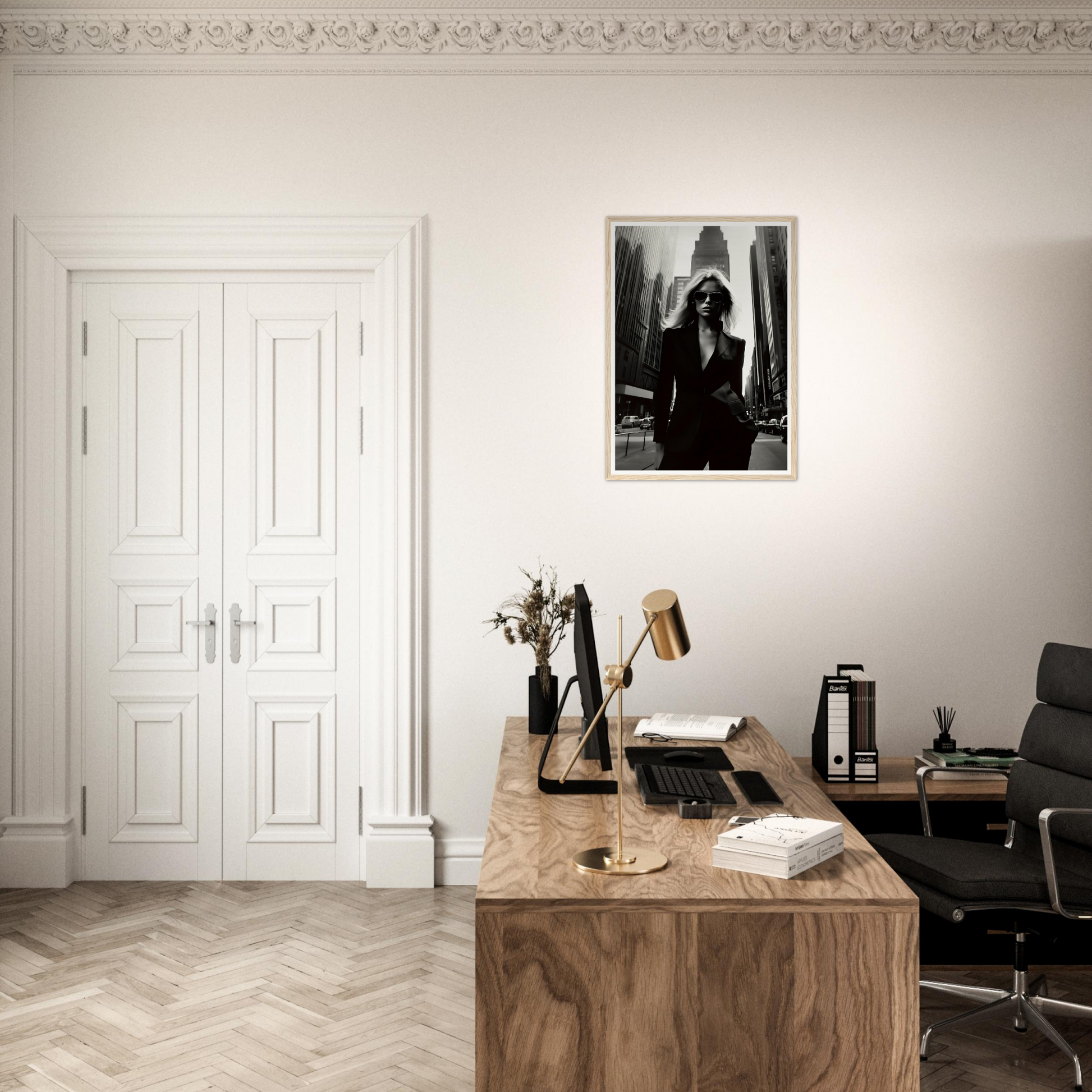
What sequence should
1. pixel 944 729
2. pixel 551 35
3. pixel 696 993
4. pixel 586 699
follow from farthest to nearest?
pixel 551 35 → pixel 944 729 → pixel 586 699 → pixel 696 993

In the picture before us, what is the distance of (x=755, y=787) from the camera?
2.48 metres

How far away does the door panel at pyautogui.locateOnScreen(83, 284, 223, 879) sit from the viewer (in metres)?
3.96

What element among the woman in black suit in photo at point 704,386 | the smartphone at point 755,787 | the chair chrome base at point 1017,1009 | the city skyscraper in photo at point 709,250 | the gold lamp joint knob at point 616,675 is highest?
the city skyscraper in photo at point 709,250

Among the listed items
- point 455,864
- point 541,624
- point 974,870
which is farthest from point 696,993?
point 455,864

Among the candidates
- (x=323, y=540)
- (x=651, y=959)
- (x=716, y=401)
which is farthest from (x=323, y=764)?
(x=651, y=959)

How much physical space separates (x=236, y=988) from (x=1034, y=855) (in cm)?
251

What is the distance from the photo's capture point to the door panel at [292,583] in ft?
13.0

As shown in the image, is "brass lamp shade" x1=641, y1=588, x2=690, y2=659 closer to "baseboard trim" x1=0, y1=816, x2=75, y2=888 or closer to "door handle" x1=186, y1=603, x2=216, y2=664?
"door handle" x1=186, y1=603, x2=216, y2=664

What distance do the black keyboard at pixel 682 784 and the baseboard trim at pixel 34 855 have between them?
256 centimetres

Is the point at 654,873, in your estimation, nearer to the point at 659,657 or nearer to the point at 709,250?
the point at 659,657

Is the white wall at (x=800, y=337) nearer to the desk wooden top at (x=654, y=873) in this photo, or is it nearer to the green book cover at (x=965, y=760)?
the green book cover at (x=965, y=760)

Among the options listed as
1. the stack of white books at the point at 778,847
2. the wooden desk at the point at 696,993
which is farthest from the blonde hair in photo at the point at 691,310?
the wooden desk at the point at 696,993

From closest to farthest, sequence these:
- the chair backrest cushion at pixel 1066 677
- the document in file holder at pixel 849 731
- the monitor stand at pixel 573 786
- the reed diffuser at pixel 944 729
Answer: the monitor stand at pixel 573 786, the chair backrest cushion at pixel 1066 677, the document in file holder at pixel 849 731, the reed diffuser at pixel 944 729

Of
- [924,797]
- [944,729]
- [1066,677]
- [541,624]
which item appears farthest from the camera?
[944,729]
